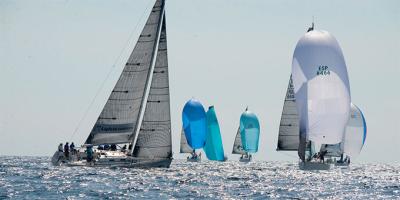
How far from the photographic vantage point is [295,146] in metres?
74.4

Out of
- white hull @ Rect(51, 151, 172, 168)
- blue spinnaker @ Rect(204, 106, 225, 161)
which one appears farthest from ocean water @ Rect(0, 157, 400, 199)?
blue spinnaker @ Rect(204, 106, 225, 161)

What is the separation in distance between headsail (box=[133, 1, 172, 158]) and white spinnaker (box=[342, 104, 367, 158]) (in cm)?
3589

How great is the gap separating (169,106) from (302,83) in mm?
11230

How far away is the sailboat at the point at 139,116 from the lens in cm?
5250

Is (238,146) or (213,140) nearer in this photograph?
(213,140)

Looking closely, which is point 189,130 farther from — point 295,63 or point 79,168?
point 79,168

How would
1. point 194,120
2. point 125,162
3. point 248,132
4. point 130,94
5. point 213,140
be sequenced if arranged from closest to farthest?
point 125,162 → point 130,94 → point 194,120 → point 213,140 → point 248,132

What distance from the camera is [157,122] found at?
52.6 meters

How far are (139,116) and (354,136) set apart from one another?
36.2 m

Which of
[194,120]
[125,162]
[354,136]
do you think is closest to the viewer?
[125,162]

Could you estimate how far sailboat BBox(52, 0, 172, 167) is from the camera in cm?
5250

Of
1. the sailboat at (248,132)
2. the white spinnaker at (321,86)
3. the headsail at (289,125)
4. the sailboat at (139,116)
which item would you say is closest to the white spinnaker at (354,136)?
the headsail at (289,125)

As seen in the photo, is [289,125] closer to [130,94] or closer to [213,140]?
[130,94]

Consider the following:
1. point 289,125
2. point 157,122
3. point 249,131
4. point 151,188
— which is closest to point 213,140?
point 249,131
